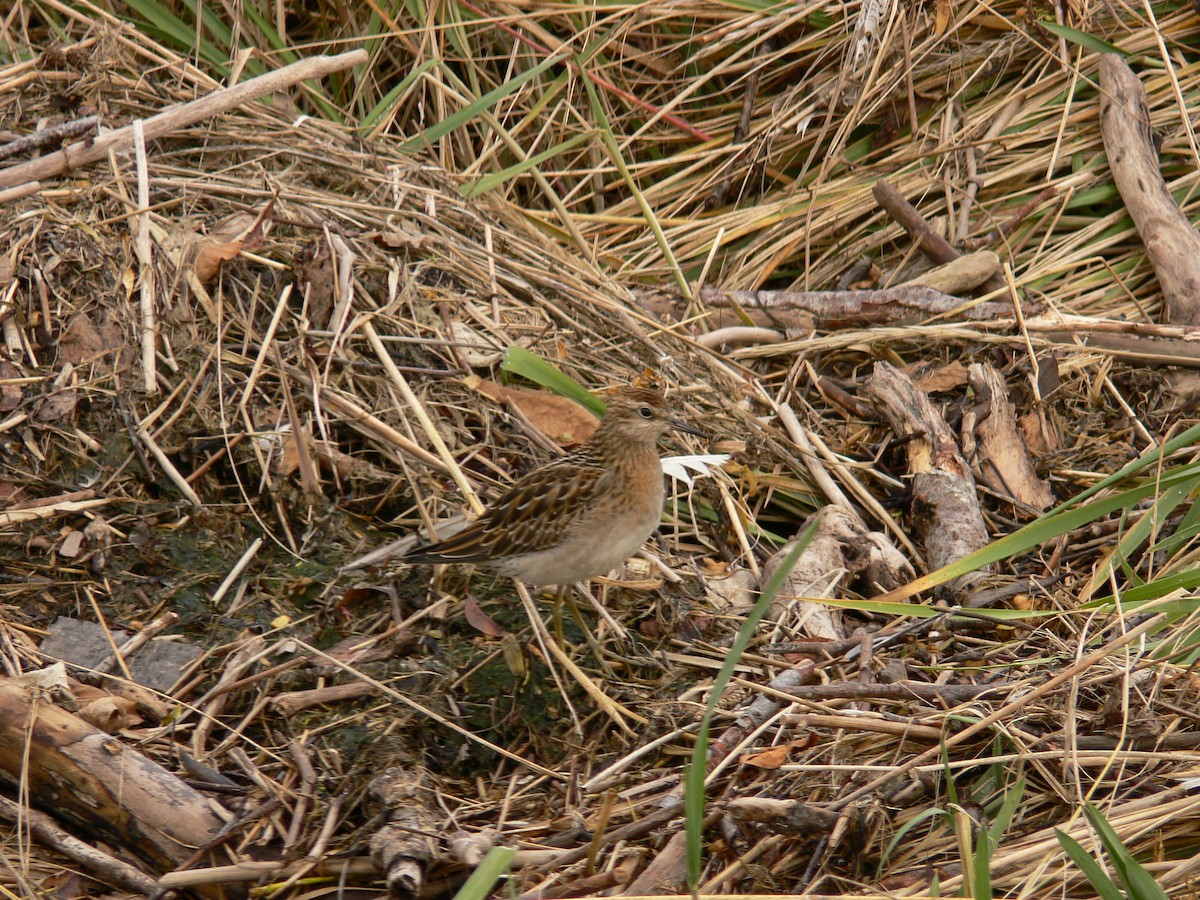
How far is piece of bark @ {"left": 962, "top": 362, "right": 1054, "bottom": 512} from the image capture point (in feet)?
18.6

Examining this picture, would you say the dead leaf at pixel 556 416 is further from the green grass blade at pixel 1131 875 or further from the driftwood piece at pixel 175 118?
the green grass blade at pixel 1131 875

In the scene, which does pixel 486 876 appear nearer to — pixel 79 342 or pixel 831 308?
pixel 79 342

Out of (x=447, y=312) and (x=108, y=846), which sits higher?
(x=447, y=312)

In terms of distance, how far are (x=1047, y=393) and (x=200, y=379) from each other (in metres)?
3.66

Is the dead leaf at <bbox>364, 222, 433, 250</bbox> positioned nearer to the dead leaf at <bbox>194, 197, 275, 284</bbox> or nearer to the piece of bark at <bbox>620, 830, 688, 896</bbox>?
the dead leaf at <bbox>194, 197, 275, 284</bbox>

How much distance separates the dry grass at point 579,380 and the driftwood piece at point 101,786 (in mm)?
201

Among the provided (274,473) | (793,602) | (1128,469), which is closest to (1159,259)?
(1128,469)

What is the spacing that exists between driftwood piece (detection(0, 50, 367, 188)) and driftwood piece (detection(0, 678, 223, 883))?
9.44 ft

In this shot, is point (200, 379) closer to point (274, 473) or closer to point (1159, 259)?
point (274, 473)

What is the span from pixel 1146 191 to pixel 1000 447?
179 cm

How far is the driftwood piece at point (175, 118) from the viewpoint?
5.94 meters

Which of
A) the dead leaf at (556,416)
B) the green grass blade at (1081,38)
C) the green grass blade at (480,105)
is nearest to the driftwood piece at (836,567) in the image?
the dead leaf at (556,416)

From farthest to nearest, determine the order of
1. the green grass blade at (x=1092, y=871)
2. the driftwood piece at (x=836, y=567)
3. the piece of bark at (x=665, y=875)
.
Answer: the driftwood piece at (x=836, y=567) < the piece of bark at (x=665, y=875) < the green grass blade at (x=1092, y=871)

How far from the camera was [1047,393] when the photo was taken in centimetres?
605
